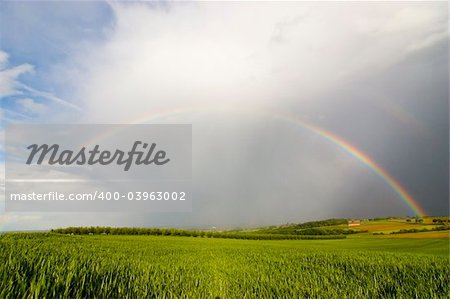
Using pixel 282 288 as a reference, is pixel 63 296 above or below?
above

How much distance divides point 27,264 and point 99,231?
3337 inches

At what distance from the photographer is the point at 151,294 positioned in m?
6.58

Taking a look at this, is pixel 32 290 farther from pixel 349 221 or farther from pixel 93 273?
pixel 349 221

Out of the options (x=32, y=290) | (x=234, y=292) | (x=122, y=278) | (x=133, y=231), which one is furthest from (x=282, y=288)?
(x=133, y=231)

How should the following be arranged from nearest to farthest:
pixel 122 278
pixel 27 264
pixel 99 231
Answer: pixel 27 264
pixel 122 278
pixel 99 231

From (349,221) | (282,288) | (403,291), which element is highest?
(282,288)

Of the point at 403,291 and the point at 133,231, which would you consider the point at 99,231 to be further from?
the point at 403,291

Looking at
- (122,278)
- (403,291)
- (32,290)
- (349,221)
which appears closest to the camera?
(32,290)

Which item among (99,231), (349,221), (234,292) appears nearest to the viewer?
(234,292)

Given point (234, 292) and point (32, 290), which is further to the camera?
point (234, 292)

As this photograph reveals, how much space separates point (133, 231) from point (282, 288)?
276 feet

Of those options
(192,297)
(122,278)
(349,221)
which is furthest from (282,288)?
(349,221)

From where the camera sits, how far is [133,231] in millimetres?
86250

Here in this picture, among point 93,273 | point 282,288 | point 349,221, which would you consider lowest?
point 349,221
